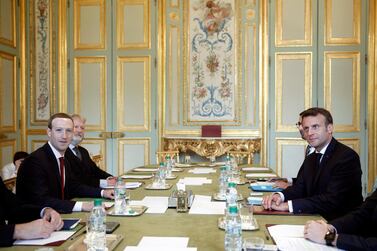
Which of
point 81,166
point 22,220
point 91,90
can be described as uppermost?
point 91,90

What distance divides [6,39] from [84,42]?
1176mm

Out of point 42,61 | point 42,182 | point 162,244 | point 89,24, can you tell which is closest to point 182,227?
point 162,244

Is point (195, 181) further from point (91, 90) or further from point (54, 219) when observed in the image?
point (91, 90)

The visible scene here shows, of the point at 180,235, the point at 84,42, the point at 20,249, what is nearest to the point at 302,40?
the point at 84,42

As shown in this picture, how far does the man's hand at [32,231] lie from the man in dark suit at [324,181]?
1.27 meters

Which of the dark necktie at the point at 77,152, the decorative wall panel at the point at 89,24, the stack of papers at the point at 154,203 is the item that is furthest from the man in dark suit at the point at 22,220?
the decorative wall panel at the point at 89,24

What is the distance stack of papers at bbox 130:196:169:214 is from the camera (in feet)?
8.16

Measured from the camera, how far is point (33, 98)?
6.98 metres

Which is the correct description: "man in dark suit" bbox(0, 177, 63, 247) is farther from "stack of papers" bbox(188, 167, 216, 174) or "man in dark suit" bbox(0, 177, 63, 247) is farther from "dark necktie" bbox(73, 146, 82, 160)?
"stack of papers" bbox(188, 167, 216, 174)

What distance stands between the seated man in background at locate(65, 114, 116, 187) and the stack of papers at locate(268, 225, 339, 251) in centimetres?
195

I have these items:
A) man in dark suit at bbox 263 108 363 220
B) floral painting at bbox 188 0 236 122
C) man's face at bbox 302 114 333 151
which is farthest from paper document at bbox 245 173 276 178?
floral painting at bbox 188 0 236 122

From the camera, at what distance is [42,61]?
6.96 meters

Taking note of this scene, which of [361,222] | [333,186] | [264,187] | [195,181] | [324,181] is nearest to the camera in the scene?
[361,222]

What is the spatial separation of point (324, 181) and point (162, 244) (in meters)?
1.50
